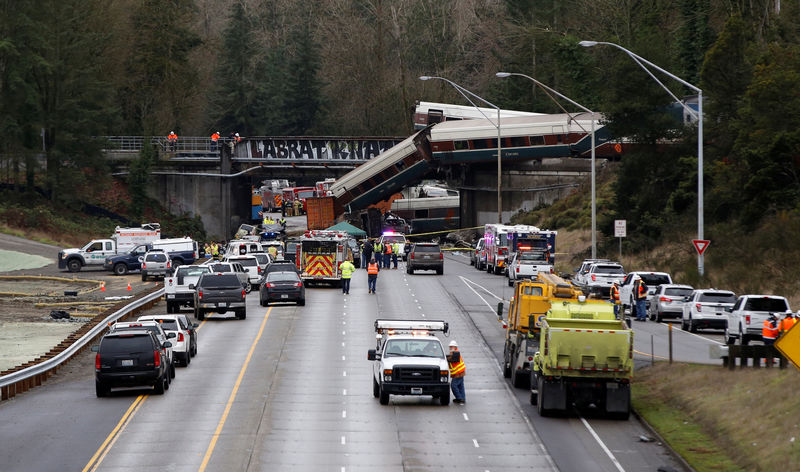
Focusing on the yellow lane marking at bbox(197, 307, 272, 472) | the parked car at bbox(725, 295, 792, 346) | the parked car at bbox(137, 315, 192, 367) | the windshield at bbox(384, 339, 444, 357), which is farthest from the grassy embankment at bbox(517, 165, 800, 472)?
the parked car at bbox(137, 315, 192, 367)

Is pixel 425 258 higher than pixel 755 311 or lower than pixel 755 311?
higher

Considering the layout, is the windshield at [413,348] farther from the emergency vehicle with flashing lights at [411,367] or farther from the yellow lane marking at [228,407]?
the yellow lane marking at [228,407]

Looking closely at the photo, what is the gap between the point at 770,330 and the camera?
3444cm

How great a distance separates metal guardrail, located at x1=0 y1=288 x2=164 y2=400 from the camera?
30.6 metres

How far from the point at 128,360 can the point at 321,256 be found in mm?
27089

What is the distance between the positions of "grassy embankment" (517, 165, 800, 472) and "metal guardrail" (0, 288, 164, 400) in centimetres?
1577

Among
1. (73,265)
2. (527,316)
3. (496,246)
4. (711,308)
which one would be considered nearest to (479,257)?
(496,246)

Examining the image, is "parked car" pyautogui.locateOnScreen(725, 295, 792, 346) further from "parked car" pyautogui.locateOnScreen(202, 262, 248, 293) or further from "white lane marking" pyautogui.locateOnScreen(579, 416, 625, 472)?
"parked car" pyautogui.locateOnScreen(202, 262, 248, 293)

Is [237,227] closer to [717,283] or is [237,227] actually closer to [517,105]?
[517,105]

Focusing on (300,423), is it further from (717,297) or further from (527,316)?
(717,297)

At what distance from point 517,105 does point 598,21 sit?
1117cm

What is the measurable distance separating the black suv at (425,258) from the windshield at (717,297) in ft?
81.4

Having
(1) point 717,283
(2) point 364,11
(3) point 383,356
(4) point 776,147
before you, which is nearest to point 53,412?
(3) point 383,356

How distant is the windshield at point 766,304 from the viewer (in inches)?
1415
